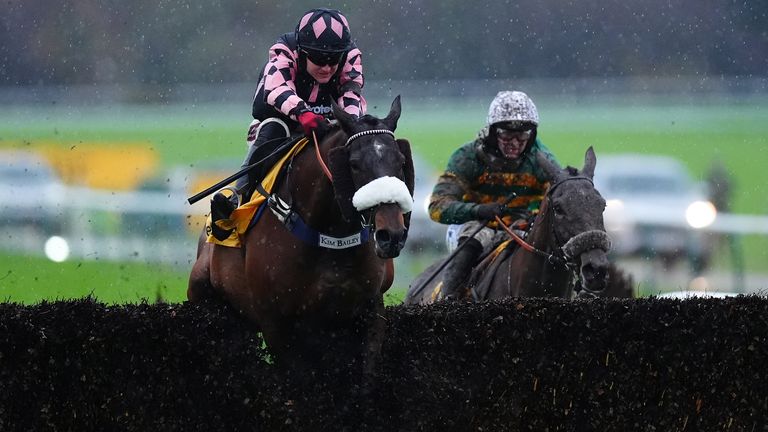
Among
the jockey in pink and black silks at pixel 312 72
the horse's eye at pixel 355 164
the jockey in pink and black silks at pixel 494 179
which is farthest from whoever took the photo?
the jockey in pink and black silks at pixel 494 179

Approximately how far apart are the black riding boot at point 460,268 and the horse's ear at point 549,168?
2.73ft

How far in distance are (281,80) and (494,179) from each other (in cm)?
222

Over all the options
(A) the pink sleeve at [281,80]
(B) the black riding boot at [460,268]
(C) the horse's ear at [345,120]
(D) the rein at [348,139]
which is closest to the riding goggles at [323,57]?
(A) the pink sleeve at [281,80]

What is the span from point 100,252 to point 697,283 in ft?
30.2

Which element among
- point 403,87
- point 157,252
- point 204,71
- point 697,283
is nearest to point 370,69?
point 403,87

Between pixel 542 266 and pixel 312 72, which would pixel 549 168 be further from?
pixel 312 72

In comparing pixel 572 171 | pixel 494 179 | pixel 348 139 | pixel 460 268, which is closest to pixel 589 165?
pixel 572 171

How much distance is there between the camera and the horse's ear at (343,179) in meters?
5.12

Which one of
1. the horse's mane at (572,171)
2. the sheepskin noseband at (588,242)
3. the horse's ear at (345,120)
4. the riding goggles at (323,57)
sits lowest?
the sheepskin noseband at (588,242)

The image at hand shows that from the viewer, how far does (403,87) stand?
19719 mm

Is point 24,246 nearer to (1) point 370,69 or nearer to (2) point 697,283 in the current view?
(1) point 370,69

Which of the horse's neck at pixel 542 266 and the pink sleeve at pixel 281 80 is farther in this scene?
the horse's neck at pixel 542 266

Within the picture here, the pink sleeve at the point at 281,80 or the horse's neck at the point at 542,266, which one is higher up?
the pink sleeve at the point at 281,80

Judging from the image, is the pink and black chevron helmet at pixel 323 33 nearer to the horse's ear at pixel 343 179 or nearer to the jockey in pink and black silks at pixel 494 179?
the horse's ear at pixel 343 179
